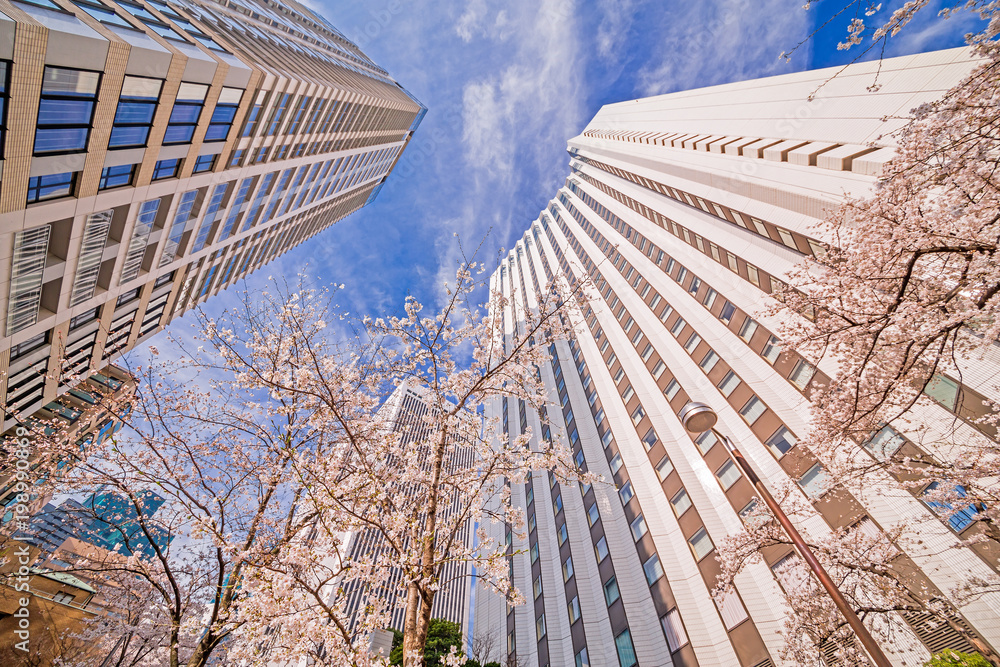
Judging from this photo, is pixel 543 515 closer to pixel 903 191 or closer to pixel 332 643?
pixel 332 643

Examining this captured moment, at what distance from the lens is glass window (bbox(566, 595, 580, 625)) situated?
85.5 ft

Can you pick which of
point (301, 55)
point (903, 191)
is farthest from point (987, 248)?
point (301, 55)

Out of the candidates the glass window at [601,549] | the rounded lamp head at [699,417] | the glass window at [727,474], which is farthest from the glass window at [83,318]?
the glass window at [727,474]

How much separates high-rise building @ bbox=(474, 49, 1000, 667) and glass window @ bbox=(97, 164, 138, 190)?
21.7 meters

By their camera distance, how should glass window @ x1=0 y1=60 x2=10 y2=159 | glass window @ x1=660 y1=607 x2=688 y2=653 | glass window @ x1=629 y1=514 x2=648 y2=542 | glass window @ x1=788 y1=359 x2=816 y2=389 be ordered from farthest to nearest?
1. glass window @ x1=629 y1=514 x2=648 y2=542
2. glass window @ x1=660 y1=607 x2=688 y2=653
3. glass window @ x1=788 y1=359 x2=816 y2=389
4. glass window @ x1=0 y1=60 x2=10 y2=159

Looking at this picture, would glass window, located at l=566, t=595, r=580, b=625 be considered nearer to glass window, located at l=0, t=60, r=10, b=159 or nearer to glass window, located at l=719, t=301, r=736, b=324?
glass window, located at l=719, t=301, r=736, b=324

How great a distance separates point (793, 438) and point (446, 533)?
18.2m

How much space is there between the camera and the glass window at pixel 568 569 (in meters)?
28.6

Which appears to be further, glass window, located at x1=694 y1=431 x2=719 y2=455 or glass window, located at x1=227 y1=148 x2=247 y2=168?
glass window, located at x1=227 y1=148 x2=247 y2=168

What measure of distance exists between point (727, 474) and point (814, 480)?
4.37 metres

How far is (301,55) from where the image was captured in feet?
137

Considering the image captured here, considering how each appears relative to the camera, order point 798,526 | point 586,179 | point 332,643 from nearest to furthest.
Result: point 332,643, point 798,526, point 586,179

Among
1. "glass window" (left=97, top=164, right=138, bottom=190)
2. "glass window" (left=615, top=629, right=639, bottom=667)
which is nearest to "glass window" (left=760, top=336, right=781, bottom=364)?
"glass window" (left=615, top=629, right=639, bottom=667)

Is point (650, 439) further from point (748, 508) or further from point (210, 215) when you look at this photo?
point (210, 215)
